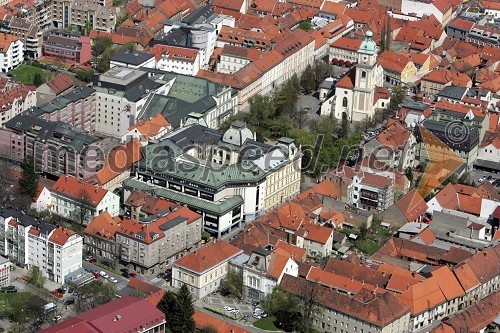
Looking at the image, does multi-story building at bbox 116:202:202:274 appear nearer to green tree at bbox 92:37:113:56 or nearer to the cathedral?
the cathedral

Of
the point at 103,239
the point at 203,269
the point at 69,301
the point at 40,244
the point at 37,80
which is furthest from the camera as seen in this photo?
the point at 37,80

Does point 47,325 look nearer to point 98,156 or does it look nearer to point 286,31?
point 98,156

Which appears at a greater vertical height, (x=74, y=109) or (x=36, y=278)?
(x=74, y=109)

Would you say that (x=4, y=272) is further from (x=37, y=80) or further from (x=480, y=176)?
(x=480, y=176)

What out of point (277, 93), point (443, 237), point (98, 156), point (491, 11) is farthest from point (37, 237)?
point (491, 11)

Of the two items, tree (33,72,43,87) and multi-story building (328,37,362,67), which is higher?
multi-story building (328,37,362,67)

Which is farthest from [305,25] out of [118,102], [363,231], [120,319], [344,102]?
[120,319]

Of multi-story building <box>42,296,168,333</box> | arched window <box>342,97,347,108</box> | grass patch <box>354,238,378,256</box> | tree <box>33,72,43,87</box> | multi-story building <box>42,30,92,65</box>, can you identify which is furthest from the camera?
multi-story building <box>42,30,92,65</box>

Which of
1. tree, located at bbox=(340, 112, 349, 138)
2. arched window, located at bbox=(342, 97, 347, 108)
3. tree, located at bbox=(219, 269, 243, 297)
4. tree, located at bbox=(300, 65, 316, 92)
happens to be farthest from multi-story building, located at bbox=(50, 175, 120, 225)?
tree, located at bbox=(300, 65, 316, 92)
